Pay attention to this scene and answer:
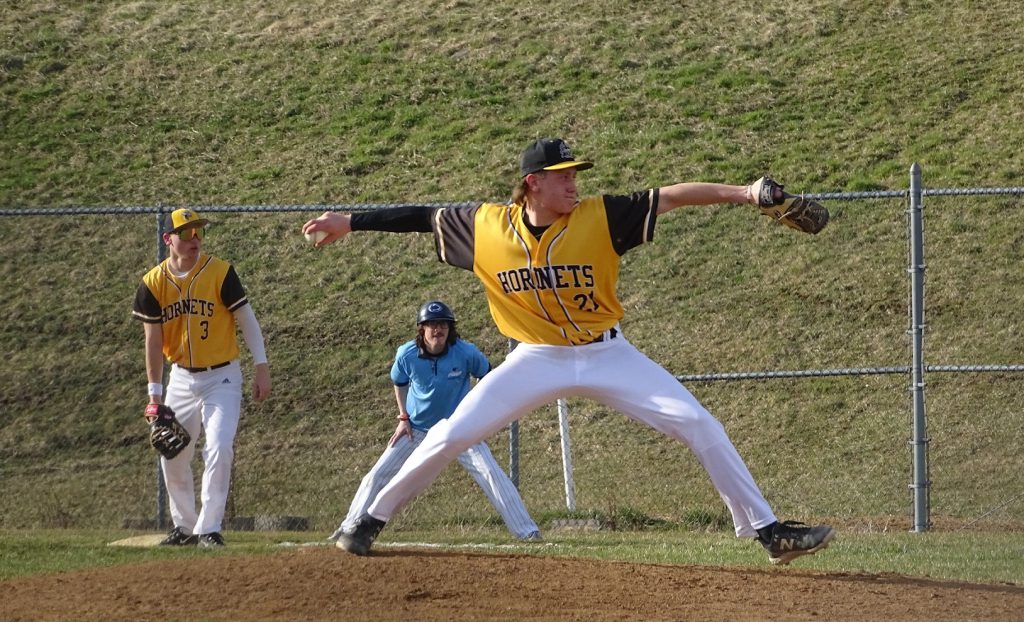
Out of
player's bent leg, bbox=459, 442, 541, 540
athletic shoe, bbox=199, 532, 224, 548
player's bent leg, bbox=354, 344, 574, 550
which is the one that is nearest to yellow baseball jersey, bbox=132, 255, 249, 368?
athletic shoe, bbox=199, 532, 224, 548

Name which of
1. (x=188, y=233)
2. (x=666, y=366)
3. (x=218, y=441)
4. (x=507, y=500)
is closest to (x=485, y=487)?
(x=507, y=500)

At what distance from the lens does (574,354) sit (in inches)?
249

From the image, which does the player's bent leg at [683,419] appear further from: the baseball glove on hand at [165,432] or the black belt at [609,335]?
the baseball glove on hand at [165,432]

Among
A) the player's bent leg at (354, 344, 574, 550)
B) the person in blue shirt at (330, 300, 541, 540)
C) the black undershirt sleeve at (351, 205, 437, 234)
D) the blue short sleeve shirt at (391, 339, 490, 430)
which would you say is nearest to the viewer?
the player's bent leg at (354, 344, 574, 550)

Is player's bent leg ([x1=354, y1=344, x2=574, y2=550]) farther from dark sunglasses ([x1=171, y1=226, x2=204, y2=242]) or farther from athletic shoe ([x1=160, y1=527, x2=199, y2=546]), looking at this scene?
dark sunglasses ([x1=171, y1=226, x2=204, y2=242])

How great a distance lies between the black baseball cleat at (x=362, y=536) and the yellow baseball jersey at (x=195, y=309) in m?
2.38

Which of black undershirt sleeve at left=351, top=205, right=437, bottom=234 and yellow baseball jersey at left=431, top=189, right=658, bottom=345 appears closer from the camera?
yellow baseball jersey at left=431, top=189, right=658, bottom=345

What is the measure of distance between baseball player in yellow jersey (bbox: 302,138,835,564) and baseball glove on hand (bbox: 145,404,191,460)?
7.50ft

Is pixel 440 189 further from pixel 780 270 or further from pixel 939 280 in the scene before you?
pixel 939 280

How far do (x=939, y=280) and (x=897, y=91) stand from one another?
19.5 ft

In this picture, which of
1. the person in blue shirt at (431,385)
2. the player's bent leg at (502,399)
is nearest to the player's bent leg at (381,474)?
the person in blue shirt at (431,385)

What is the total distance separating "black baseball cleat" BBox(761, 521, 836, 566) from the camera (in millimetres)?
6098

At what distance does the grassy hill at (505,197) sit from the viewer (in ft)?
40.7

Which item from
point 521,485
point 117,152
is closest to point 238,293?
point 521,485
